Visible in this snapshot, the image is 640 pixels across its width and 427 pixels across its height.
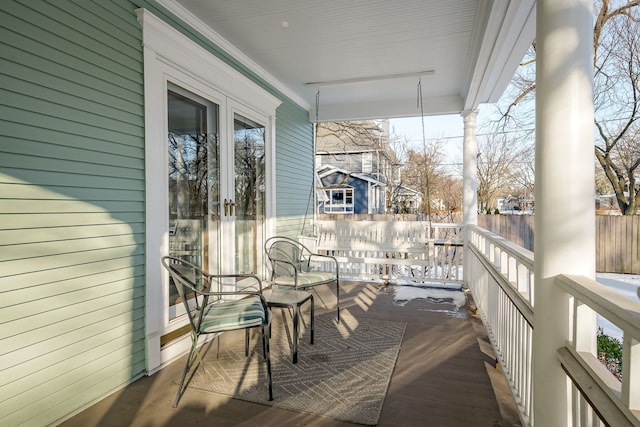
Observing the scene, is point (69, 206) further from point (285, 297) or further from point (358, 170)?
point (358, 170)

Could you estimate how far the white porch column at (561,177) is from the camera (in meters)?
1.30

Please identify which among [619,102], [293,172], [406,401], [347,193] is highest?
[619,102]

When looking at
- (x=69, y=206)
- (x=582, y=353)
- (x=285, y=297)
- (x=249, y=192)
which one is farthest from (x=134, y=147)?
(x=582, y=353)

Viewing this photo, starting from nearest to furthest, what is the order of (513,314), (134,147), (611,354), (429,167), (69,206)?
(69,206) < (513,314) < (134,147) < (611,354) < (429,167)

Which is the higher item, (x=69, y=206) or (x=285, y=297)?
(x=69, y=206)

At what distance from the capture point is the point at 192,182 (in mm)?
3201

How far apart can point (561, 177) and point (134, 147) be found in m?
2.48

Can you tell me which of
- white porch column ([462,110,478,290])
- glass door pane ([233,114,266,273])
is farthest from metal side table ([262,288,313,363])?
white porch column ([462,110,478,290])

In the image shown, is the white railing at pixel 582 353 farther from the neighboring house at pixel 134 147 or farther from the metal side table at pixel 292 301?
the neighboring house at pixel 134 147

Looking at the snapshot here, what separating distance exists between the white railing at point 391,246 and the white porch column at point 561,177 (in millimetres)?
3946

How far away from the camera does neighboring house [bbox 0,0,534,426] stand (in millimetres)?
1859

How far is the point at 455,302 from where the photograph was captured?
4.61 m

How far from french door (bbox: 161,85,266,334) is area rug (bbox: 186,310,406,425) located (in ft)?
1.95

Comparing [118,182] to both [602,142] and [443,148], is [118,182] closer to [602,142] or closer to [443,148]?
[602,142]
